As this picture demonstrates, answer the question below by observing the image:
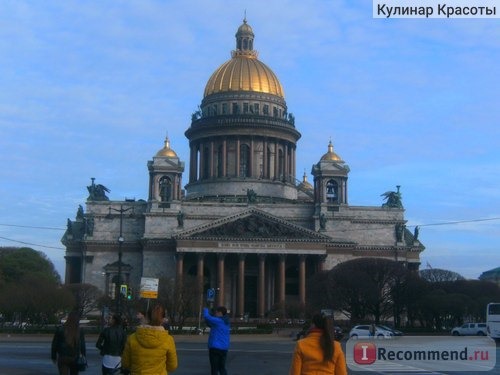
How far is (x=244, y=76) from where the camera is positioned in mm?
119875

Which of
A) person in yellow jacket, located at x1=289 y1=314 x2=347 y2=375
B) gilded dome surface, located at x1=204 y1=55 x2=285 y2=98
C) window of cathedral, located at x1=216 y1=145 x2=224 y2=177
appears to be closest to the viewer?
person in yellow jacket, located at x1=289 y1=314 x2=347 y2=375

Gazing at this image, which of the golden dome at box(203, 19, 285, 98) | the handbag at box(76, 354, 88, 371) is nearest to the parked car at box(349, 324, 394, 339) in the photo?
the handbag at box(76, 354, 88, 371)

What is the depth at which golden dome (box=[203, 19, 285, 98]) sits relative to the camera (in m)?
120

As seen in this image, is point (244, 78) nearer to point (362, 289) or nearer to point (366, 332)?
point (362, 289)

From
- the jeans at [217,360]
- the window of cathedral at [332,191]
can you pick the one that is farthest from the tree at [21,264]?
the jeans at [217,360]

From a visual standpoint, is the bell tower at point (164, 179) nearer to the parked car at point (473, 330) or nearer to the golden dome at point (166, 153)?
the golden dome at point (166, 153)

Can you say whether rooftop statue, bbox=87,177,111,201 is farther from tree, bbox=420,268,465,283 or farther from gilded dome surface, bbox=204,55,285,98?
tree, bbox=420,268,465,283

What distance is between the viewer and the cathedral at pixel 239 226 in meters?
99.8

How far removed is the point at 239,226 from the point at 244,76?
1118 inches

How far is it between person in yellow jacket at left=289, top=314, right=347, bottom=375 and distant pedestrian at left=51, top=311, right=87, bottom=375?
703cm

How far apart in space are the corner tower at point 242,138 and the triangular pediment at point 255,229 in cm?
1341

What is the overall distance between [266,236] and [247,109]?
80.9 feet

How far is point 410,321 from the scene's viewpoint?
87.3 meters

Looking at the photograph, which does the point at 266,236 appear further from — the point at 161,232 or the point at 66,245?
the point at 66,245
